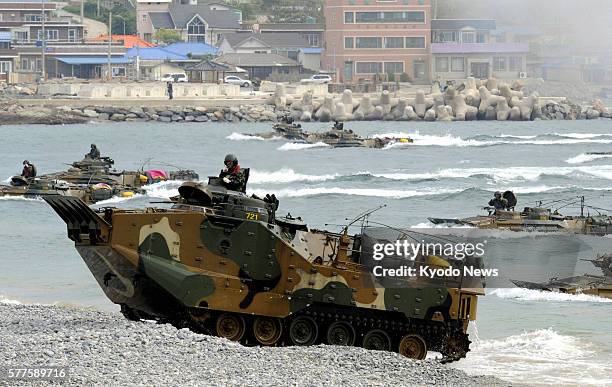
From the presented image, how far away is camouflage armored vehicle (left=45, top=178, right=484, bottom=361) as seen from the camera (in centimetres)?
2311

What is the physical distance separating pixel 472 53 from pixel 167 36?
34.4m

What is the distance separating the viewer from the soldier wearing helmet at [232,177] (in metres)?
23.8

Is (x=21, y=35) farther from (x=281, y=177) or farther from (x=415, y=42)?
(x=281, y=177)

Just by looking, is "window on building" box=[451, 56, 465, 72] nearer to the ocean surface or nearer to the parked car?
the ocean surface

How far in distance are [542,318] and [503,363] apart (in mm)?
4685

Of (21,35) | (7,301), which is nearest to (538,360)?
(7,301)

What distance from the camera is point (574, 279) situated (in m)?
32.3

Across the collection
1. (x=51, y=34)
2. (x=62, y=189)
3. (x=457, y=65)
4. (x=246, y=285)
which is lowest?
(x=62, y=189)

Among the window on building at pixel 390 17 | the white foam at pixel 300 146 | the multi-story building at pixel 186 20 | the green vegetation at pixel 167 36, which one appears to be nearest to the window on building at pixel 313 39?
the multi-story building at pixel 186 20

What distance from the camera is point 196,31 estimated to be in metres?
171

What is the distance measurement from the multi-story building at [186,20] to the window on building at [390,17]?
1996cm

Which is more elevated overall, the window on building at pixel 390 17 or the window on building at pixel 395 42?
the window on building at pixel 390 17

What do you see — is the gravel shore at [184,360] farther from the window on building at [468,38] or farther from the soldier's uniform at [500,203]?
the window on building at [468,38]

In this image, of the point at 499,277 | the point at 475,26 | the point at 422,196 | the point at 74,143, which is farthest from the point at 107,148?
the point at 475,26
